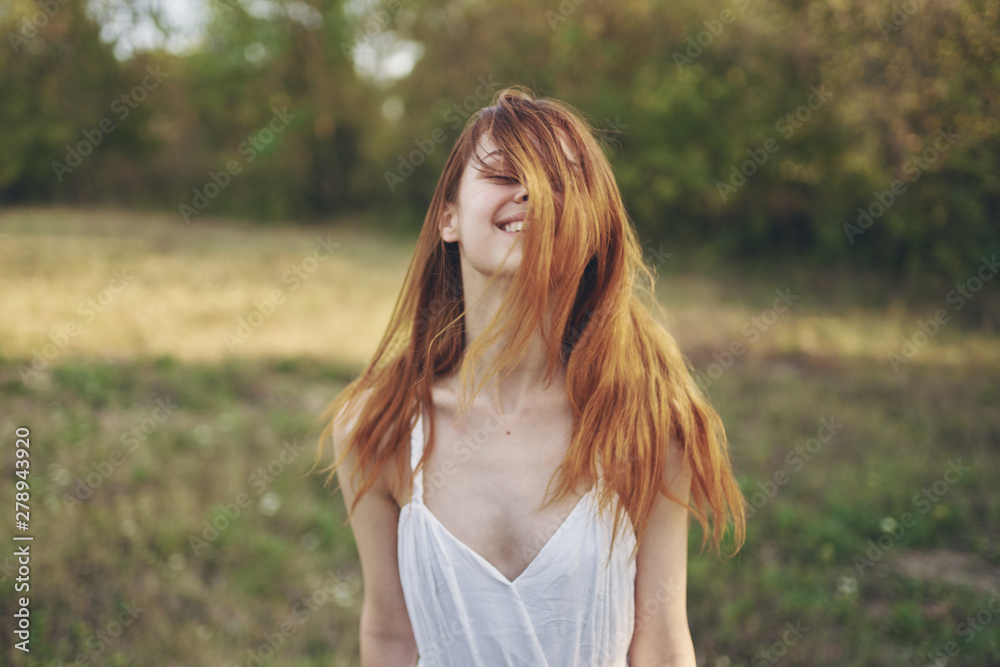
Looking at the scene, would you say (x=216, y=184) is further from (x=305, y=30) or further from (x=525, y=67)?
(x=525, y=67)

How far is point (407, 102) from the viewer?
850 inches

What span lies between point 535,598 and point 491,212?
0.86 metres

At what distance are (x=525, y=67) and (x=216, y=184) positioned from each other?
43.3 ft

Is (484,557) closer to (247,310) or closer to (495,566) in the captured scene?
(495,566)

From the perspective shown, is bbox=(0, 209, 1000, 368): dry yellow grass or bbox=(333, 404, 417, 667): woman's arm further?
bbox=(0, 209, 1000, 368): dry yellow grass

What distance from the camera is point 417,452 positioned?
158 cm

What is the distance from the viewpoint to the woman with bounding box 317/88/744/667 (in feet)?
4.70

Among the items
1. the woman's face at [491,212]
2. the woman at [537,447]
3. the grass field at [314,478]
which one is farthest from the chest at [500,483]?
the grass field at [314,478]

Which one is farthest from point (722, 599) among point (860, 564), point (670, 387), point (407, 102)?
point (407, 102)

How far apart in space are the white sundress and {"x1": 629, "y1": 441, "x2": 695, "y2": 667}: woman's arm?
36 millimetres

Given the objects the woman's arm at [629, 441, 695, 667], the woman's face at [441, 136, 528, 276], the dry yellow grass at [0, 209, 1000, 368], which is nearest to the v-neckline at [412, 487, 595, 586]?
the woman's arm at [629, 441, 695, 667]

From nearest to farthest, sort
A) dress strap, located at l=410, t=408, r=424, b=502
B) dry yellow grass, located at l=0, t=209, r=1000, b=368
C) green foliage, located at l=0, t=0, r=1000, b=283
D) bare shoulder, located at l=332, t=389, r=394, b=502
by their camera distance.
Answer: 1. dress strap, located at l=410, t=408, r=424, b=502
2. bare shoulder, located at l=332, t=389, r=394, b=502
3. dry yellow grass, located at l=0, t=209, r=1000, b=368
4. green foliage, located at l=0, t=0, r=1000, b=283

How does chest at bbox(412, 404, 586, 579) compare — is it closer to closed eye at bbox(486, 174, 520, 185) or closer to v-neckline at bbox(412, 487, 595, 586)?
v-neckline at bbox(412, 487, 595, 586)

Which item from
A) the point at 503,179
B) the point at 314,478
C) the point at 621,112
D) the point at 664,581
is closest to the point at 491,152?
the point at 503,179
